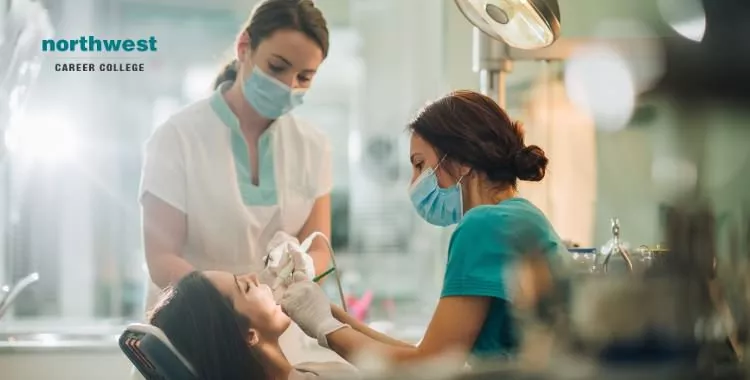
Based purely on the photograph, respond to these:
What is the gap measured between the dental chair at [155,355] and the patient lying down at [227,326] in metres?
0.02

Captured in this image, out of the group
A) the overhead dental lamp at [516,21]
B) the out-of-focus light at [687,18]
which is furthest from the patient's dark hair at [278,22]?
the out-of-focus light at [687,18]

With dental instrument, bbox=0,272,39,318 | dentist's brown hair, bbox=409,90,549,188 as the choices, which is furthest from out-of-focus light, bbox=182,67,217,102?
dentist's brown hair, bbox=409,90,549,188

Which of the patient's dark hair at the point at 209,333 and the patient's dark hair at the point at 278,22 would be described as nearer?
the patient's dark hair at the point at 209,333

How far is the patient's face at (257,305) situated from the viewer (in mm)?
1258

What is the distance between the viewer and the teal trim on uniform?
158 cm

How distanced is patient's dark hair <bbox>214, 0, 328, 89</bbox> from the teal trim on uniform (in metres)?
0.04

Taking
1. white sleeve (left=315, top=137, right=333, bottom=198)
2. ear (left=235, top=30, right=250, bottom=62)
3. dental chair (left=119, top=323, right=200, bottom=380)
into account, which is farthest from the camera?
white sleeve (left=315, top=137, right=333, bottom=198)

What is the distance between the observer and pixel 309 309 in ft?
4.16

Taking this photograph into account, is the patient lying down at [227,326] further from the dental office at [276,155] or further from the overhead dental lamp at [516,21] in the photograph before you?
the overhead dental lamp at [516,21]

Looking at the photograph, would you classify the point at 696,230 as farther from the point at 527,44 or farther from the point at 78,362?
the point at 78,362

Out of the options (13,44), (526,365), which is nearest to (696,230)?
(526,365)

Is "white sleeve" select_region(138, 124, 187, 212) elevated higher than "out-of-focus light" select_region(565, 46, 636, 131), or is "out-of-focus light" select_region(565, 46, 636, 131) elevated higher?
"out-of-focus light" select_region(565, 46, 636, 131)

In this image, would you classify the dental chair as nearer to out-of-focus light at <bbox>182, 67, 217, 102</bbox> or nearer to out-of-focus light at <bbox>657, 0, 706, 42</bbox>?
out-of-focus light at <bbox>182, 67, 217, 102</bbox>

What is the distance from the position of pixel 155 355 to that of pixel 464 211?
0.44 m
